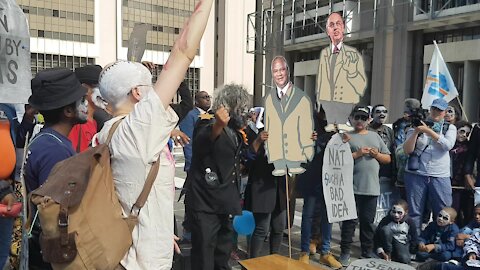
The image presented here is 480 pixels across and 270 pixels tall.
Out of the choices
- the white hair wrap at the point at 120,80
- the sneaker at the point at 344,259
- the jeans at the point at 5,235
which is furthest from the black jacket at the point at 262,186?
the white hair wrap at the point at 120,80

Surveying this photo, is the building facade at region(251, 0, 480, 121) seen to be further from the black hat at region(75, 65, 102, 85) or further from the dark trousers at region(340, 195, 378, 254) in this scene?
the black hat at region(75, 65, 102, 85)

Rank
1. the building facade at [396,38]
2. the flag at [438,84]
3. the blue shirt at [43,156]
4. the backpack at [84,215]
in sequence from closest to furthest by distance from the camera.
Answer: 1. the backpack at [84,215]
2. the blue shirt at [43,156]
3. the flag at [438,84]
4. the building facade at [396,38]

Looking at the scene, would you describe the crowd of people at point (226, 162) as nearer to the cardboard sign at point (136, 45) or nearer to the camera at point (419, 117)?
the camera at point (419, 117)

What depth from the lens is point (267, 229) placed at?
4.28 m

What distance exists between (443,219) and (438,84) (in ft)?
7.17

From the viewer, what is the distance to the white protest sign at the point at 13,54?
2600 millimetres

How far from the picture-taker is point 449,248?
4301mm

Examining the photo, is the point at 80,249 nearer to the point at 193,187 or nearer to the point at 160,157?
the point at 160,157

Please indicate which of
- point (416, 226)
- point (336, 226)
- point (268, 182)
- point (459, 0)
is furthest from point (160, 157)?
point (459, 0)

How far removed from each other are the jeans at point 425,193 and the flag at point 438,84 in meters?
1.37

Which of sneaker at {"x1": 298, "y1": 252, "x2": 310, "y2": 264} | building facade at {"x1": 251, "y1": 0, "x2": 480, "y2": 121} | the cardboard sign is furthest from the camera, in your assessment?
building facade at {"x1": 251, "y1": 0, "x2": 480, "y2": 121}

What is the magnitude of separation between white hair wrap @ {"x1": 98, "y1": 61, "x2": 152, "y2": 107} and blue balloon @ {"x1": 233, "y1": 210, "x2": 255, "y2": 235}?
Result: 9.96 feet

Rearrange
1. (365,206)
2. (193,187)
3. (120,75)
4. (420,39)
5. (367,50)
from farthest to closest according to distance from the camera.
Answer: (367,50)
(420,39)
(365,206)
(193,187)
(120,75)

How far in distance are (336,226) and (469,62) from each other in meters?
16.0
